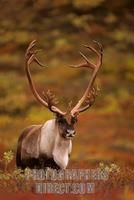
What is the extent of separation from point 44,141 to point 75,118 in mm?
279

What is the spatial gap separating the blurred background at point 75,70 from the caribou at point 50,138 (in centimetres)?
5

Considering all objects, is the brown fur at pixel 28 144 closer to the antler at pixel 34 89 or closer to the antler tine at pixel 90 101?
the antler at pixel 34 89

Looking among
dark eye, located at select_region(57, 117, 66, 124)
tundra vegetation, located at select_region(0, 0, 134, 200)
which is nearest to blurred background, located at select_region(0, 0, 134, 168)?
tundra vegetation, located at select_region(0, 0, 134, 200)

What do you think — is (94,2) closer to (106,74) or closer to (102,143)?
(106,74)

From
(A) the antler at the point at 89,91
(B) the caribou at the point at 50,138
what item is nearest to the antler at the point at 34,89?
(B) the caribou at the point at 50,138

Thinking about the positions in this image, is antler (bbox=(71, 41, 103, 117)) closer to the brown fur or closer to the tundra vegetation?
the tundra vegetation

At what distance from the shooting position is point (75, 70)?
492cm

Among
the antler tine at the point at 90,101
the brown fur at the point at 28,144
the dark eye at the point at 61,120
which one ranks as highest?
the antler tine at the point at 90,101

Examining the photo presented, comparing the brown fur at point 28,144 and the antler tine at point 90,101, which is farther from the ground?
the antler tine at point 90,101

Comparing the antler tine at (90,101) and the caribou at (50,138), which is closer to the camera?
the caribou at (50,138)

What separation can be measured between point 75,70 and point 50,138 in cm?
57

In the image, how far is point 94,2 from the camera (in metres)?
5.09

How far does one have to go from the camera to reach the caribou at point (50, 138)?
4.69 metres

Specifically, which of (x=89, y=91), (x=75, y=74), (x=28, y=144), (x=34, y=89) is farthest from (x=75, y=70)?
(x=28, y=144)
